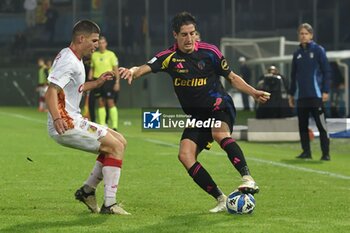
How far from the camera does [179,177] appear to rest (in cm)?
1402

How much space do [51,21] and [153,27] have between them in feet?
17.0

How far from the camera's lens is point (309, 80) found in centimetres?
1712

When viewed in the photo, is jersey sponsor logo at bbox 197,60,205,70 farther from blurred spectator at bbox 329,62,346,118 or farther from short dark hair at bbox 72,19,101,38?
blurred spectator at bbox 329,62,346,118

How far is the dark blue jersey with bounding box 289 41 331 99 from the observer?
17.0 metres

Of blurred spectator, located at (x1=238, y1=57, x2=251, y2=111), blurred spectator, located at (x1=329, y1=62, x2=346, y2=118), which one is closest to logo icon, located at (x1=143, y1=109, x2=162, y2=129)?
blurred spectator, located at (x1=329, y1=62, x2=346, y2=118)

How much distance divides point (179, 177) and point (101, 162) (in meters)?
3.95

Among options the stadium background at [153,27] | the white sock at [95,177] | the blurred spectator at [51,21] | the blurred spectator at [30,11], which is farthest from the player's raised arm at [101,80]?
the blurred spectator at [30,11]

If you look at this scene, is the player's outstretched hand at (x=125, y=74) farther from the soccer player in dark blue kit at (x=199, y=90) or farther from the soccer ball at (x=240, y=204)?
the soccer ball at (x=240, y=204)

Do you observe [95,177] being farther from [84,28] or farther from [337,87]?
[337,87]

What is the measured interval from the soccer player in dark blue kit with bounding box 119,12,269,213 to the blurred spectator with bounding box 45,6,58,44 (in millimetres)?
38043

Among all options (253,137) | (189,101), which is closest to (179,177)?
(189,101)

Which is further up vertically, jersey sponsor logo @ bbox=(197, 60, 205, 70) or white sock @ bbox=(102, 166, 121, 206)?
jersey sponsor logo @ bbox=(197, 60, 205, 70)

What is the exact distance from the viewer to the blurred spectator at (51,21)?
48.1 metres

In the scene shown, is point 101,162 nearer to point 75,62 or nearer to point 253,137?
point 75,62
